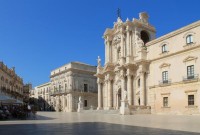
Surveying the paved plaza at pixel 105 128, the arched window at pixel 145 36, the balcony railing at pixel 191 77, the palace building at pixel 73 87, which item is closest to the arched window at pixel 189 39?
the balcony railing at pixel 191 77

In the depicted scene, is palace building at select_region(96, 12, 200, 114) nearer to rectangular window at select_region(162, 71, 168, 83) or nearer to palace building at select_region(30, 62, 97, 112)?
rectangular window at select_region(162, 71, 168, 83)

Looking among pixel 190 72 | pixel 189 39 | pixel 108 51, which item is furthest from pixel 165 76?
pixel 108 51

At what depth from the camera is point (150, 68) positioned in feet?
111

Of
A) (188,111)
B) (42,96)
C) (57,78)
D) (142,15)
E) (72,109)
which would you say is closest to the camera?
(188,111)

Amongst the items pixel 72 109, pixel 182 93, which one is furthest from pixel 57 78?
pixel 182 93

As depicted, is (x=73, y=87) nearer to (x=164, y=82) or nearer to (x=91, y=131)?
(x=164, y=82)

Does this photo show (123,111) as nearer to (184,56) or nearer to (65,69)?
(184,56)

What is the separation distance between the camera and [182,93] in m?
28.5

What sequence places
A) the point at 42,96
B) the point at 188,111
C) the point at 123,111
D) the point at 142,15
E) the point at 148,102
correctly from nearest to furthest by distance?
the point at 188,111
the point at 123,111
the point at 148,102
the point at 142,15
the point at 42,96

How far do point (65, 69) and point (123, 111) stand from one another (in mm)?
29393

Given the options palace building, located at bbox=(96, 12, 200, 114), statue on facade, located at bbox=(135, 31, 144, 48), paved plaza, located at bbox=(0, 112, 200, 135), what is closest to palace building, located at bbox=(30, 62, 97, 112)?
palace building, located at bbox=(96, 12, 200, 114)

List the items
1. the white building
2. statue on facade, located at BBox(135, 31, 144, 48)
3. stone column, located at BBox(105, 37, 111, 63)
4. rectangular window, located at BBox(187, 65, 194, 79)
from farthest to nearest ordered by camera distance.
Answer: the white building
stone column, located at BBox(105, 37, 111, 63)
statue on facade, located at BBox(135, 31, 144, 48)
rectangular window, located at BBox(187, 65, 194, 79)

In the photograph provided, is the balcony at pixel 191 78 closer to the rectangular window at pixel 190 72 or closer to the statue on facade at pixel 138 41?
the rectangular window at pixel 190 72

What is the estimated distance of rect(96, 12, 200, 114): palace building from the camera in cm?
2777
